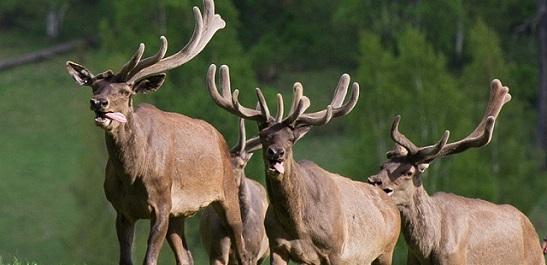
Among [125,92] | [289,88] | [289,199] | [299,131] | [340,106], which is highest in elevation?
[125,92]

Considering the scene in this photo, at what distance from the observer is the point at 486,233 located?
17.2 metres

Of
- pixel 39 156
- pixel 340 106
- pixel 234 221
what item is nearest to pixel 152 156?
pixel 234 221

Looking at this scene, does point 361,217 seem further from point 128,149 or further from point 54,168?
point 54,168

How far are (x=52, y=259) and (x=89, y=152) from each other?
11.8ft

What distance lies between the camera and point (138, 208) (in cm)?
1507

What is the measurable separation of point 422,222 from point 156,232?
2.99 m

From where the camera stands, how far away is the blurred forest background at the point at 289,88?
151ft

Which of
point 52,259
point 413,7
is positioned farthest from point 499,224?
point 413,7

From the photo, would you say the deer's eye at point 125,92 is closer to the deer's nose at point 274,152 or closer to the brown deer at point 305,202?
the brown deer at point 305,202

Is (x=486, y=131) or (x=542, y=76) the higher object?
(x=486, y=131)

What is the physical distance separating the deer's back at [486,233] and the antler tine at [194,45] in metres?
2.60

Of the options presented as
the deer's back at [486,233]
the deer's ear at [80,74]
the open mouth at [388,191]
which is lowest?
the deer's back at [486,233]

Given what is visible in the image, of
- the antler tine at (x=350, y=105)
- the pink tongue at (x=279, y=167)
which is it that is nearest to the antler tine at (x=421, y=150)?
the antler tine at (x=350, y=105)

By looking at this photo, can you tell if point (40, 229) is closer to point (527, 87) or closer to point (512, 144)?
point (512, 144)
